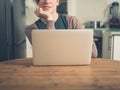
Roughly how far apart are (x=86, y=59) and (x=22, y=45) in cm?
155

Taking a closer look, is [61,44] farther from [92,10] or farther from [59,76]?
[92,10]

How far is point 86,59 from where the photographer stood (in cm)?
176

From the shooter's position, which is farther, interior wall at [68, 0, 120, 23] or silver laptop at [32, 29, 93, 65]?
interior wall at [68, 0, 120, 23]

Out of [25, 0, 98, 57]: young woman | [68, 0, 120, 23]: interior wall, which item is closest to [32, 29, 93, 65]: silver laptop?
[25, 0, 98, 57]: young woman

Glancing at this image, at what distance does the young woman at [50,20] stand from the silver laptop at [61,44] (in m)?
0.38

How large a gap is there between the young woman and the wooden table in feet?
1.32

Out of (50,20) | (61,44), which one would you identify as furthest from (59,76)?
(50,20)

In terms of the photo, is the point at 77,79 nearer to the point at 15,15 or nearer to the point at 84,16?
the point at 15,15

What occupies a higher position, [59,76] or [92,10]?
[92,10]

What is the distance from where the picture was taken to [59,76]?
155cm

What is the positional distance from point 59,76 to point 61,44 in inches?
9.7

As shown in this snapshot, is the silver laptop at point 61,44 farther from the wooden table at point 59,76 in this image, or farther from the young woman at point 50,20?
the young woman at point 50,20

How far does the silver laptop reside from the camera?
5.53 feet

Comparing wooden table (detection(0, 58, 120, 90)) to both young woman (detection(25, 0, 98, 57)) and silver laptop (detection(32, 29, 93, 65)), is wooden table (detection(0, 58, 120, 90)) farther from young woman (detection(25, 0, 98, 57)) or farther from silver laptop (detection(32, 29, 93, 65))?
young woman (detection(25, 0, 98, 57))
